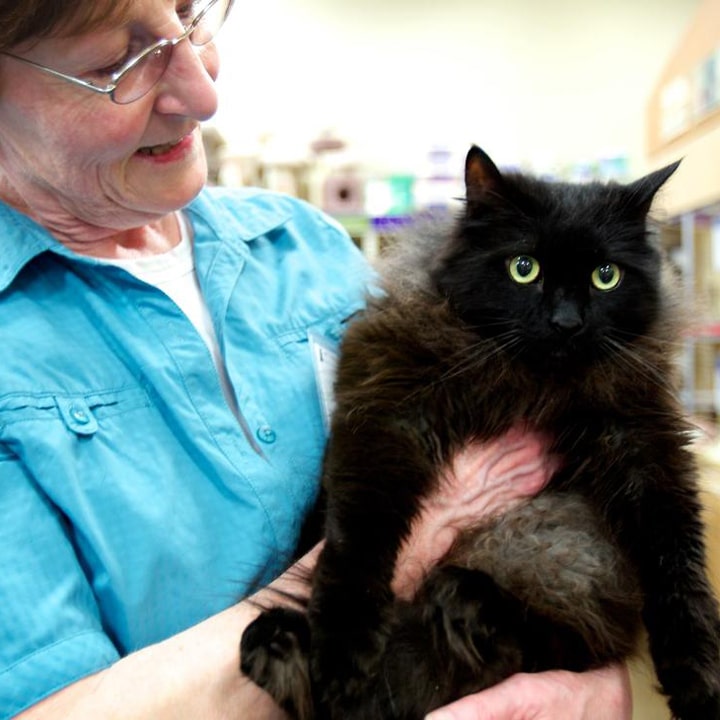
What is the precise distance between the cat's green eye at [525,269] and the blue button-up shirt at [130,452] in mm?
447

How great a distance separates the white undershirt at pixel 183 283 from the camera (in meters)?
1.31

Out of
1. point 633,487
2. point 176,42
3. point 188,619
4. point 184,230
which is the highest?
point 176,42

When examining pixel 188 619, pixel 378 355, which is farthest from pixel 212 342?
pixel 188 619

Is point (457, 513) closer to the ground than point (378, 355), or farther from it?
closer to the ground

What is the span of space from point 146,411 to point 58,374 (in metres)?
0.15

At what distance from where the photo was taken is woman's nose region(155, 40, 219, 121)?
46.0 inches

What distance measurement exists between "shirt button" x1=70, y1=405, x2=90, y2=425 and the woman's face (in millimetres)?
364

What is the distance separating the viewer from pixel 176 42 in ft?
3.77

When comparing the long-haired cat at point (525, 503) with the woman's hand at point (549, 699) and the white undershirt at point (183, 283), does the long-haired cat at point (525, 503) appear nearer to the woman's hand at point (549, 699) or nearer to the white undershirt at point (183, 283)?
the woman's hand at point (549, 699)

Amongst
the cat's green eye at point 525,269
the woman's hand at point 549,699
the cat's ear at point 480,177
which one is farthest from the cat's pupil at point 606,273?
the woman's hand at point 549,699

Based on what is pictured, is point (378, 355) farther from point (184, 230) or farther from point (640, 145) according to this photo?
point (640, 145)

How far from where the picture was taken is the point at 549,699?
1.07m

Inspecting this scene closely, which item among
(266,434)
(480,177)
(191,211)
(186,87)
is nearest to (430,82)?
(191,211)

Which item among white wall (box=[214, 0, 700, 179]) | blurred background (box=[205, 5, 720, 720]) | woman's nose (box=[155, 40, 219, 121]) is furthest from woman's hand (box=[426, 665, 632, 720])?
white wall (box=[214, 0, 700, 179])
